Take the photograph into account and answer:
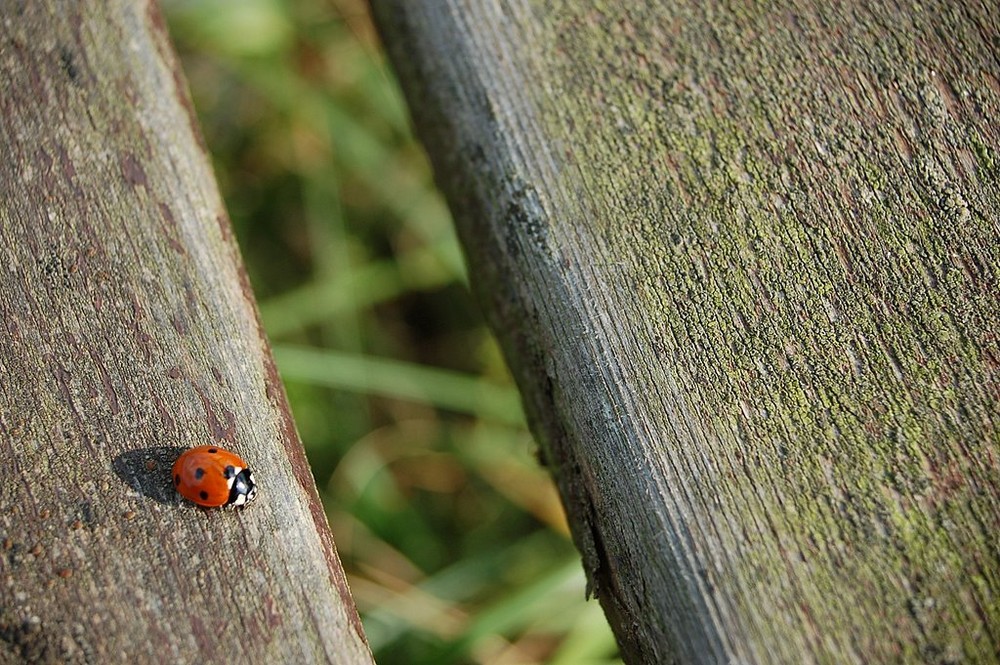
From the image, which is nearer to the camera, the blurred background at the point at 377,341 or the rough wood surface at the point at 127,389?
the rough wood surface at the point at 127,389

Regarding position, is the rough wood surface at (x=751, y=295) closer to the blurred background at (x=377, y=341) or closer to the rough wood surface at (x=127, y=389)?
the rough wood surface at (x=127, y=389)

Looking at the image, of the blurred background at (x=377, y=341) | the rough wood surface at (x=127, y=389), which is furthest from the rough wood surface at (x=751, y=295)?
the blurred background at (x=377, y=341)

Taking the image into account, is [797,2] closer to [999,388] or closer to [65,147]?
[999,388]

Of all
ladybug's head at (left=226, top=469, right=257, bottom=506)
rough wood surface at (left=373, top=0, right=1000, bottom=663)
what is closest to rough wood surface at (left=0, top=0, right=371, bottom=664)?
ladybug's head at (left=226, top=469, right=257, bottom=506)

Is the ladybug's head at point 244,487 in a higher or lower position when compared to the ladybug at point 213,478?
lower

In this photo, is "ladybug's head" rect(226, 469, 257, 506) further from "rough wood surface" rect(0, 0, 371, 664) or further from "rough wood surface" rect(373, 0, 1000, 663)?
"rough wood surface" rect(373, 0, 1000, 663)

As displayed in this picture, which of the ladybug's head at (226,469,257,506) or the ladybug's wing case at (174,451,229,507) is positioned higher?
the ladybug's wing case at (174,451,229,507)

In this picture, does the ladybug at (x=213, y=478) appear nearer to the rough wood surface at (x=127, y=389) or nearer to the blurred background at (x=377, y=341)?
the rough wood surface at (x=127, y=389)
